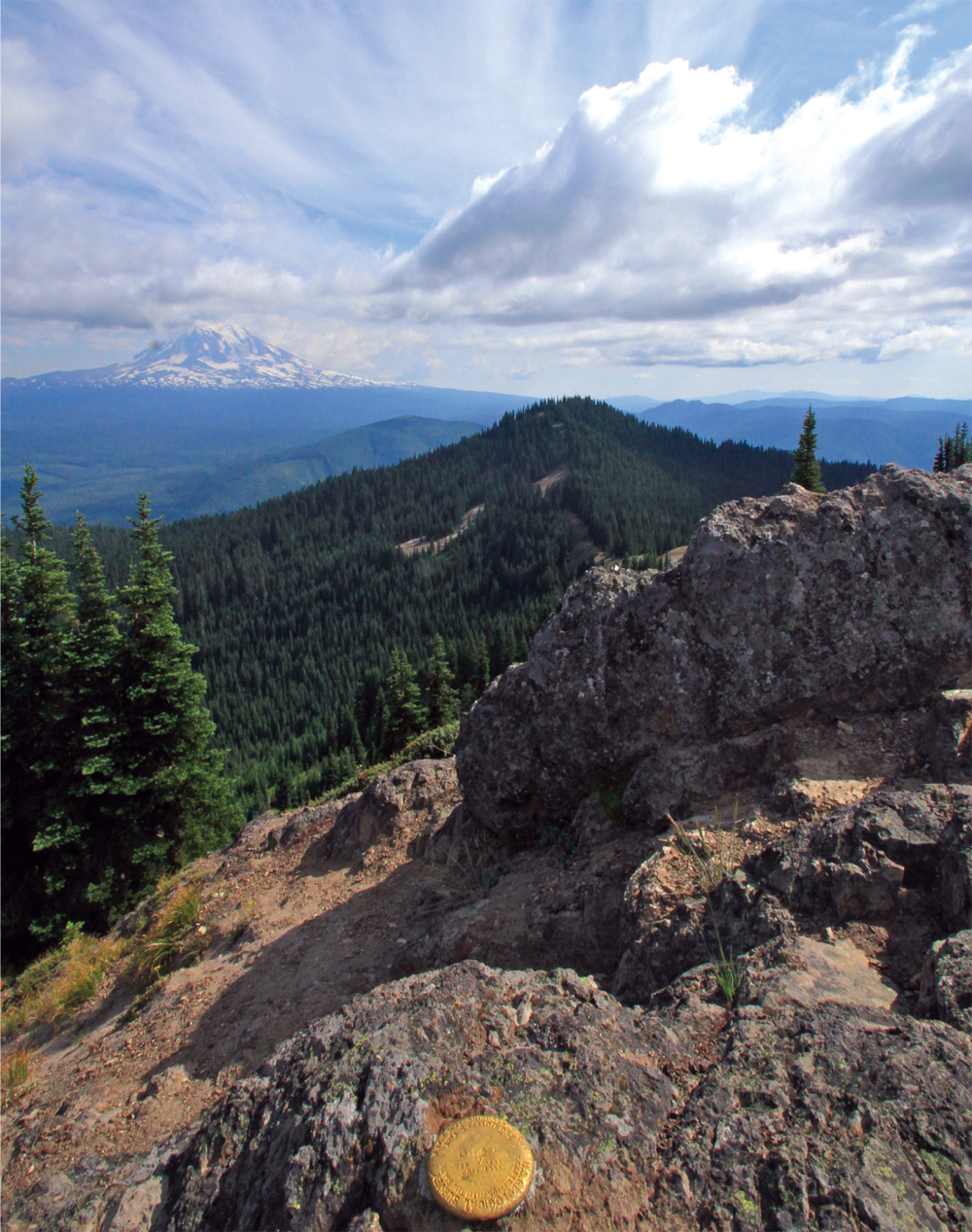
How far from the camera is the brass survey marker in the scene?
3420 mm

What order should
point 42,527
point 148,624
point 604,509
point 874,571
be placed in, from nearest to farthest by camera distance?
point 874,571
point 148,624
point 42,527
point 604,509

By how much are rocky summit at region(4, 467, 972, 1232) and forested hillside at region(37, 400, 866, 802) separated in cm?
7065

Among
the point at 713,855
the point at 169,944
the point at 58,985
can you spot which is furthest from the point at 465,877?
the point at 58,985

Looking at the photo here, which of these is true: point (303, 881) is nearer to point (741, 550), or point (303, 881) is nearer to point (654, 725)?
point (654, 725)

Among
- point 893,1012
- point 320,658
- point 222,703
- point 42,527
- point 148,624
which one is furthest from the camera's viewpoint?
point 320,658

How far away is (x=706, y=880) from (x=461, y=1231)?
Answer: 4.07m

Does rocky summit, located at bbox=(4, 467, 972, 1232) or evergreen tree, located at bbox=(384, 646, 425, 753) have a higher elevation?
rocky summit, located at bbox=(4, 467, 972, 1232)

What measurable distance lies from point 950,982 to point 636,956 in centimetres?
277

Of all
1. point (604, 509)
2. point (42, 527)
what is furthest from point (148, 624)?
point (604, 509)

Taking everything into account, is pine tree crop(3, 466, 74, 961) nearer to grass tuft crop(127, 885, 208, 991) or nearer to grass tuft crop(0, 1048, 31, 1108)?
grass tuft crop(127, 885, 208, 991)

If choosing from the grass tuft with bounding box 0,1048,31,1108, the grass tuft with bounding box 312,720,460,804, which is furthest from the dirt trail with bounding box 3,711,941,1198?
the grass tuft with bounding box 312,720,460,804

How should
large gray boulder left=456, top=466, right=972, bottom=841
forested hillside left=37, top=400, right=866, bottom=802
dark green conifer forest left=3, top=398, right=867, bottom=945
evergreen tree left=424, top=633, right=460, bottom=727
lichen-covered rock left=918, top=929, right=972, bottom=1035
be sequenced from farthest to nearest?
A: forested hillside left=37, top=400, right=866, bottom=802, evergreen tree left=424, top=633, right=460, bottom=727, dark green conifer forest left=3, top=398, right=867, bottom=945, large gray boulder left=456, top=466, right=972, bottom=841, lichen-covered rock left=918, top=929, right=972, bottom=1035

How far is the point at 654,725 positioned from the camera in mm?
9320

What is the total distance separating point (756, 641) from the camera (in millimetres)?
8844
